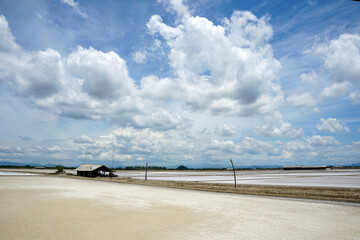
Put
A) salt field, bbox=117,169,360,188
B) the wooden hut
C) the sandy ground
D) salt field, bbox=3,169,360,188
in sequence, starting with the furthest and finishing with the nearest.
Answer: the wooden hut < salt field, bbox=3,169,360,188 < salt field, bbox=117,169,360,188 < the sandy ground

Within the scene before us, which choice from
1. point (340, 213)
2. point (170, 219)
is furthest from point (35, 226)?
point (340, 213)

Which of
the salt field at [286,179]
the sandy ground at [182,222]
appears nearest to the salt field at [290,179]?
the salt field at [286,179]

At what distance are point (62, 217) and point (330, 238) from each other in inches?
566

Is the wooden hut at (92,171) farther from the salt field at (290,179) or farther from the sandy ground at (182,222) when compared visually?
the sandy ground at (182,222)

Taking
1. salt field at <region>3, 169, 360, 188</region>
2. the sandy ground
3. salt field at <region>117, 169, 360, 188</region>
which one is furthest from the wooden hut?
the sandy ground

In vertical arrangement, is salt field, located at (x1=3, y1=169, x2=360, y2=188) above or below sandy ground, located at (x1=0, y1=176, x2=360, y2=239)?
below

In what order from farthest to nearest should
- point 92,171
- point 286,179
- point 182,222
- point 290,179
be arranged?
point 92,171
point 286,179
point 290,179
point 182,222

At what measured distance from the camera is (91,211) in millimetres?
15594

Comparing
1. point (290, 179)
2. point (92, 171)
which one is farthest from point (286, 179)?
point (92, 171)

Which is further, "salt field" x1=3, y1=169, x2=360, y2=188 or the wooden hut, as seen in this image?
the wooden hut

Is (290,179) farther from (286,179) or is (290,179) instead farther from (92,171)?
(92,171)

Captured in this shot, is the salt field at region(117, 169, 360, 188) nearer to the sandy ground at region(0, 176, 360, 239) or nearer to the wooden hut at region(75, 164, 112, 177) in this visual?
the wooden hut at region(75, 164, 112, 177)

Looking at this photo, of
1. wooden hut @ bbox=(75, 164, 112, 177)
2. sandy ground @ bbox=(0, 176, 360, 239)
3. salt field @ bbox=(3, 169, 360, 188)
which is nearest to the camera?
sandy ground @ bbox=(0, 176, 360, 239)

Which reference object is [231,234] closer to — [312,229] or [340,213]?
[312,229]
